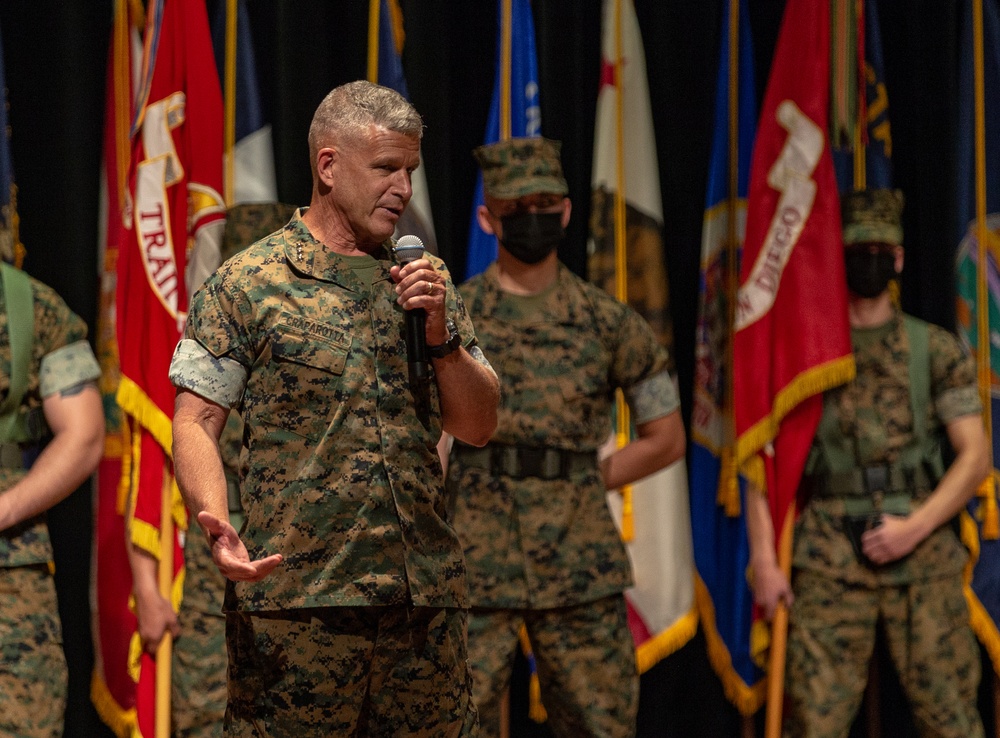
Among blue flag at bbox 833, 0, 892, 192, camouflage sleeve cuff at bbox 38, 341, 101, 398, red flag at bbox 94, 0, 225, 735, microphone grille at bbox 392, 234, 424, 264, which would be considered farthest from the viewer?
blue flag at bbox 833, 0, 892, 192

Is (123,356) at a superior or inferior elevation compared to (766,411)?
superior

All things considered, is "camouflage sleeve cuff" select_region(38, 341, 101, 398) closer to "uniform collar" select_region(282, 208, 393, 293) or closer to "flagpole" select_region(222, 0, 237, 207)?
"flagpole" select_region(222, 0, 237, 207)

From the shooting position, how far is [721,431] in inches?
179

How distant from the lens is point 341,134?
2234mm

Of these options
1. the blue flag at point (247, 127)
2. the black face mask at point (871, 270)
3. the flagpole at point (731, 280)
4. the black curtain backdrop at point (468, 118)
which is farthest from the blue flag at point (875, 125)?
the blue flag at point (247, 127)

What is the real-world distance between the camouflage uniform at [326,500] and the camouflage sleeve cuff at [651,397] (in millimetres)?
1574

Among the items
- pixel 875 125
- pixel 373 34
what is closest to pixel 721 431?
pixel 875 125

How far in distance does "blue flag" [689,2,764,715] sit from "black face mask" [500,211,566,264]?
1015 mm

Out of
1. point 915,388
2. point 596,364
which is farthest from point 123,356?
point 915,388

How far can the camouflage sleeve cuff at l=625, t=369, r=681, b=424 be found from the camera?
3.74 meters

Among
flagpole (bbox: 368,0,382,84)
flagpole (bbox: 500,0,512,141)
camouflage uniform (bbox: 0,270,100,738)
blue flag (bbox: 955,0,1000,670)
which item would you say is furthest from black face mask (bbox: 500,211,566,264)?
blue flag (bbox: 955,0,1000,670)

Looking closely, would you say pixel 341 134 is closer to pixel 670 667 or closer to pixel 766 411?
pixel 766 411

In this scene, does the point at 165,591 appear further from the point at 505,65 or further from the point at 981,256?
the point at 981,256

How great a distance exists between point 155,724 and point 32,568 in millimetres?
748
